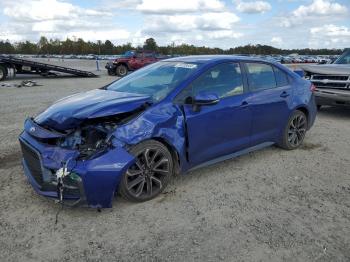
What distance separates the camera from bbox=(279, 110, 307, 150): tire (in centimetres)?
595

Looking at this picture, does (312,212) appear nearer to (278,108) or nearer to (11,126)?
(278,108)

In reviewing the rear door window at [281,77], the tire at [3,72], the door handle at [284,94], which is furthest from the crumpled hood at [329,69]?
the tire at [3,72]

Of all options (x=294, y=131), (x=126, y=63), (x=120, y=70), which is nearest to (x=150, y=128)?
(x=294, y=131)

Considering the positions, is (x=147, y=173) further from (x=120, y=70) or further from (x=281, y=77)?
(x=120, y=70)

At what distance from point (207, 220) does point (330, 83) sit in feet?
21.6

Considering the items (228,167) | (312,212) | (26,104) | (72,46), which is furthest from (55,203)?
(72,46)

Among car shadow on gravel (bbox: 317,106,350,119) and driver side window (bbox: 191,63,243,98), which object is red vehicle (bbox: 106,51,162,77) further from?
driver side window (bbox: 191,63,243,98)

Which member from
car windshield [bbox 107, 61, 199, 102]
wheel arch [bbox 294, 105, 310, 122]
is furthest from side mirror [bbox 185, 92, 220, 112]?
wheel arch [bbox 294, 105, 310, 122]

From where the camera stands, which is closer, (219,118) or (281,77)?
(219,118)

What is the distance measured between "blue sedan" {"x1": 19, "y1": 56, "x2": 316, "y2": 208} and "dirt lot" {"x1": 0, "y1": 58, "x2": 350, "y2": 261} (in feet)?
0.88

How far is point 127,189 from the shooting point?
12.9 feet

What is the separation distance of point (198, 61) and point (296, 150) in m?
2.46

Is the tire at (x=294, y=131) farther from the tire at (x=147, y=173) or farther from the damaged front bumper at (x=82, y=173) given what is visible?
the damaged front bumper at (x=82, y=173)

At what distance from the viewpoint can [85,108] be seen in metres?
4.08
